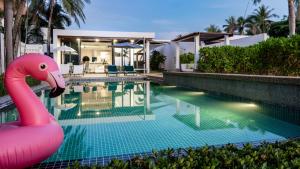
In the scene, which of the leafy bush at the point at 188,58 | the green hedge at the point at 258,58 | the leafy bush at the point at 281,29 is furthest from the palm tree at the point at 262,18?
the green hedge at the point at 258,58

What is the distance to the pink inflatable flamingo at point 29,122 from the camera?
2951 millimetres

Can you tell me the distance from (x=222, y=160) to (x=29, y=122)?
6.75ft

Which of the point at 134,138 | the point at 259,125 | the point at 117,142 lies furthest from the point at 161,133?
the point at 259,125

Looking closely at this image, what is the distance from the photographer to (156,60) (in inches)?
1101

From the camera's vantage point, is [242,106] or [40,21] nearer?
[242,106]

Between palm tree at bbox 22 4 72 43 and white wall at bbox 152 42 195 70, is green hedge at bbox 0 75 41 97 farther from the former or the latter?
palm tree at bbox 22 4 72 43

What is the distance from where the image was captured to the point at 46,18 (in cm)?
3014

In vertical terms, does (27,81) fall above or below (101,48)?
below

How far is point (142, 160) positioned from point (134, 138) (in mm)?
2412

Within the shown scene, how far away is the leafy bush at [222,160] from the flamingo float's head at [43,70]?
3.04ft

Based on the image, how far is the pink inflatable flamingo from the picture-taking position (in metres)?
2.95

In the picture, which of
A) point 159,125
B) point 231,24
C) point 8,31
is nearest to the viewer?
point 159,125

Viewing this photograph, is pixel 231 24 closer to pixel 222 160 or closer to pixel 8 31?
pixel 8 31

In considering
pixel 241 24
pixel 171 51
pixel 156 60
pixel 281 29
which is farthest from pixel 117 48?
pixel 241 24
